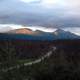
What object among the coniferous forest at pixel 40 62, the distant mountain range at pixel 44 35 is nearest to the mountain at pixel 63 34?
the distant mountain range at pixel 44 35

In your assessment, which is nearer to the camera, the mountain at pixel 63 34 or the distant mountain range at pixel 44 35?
the distant mountain range at pixel 44 35

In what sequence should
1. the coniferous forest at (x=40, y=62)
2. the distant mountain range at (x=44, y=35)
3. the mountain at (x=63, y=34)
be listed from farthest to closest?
the mountain at (x=63, y=34), the distant mountain range at (x=44, y=35), the coniferous forest at (x=40, y=62)

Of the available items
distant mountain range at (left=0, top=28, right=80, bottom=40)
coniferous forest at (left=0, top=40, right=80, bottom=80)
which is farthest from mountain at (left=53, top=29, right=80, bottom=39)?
coniferous forest at (left=0, top=40, right=80, bottom=80)

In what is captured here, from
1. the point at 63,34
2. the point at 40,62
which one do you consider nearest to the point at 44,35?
the point at 63,34

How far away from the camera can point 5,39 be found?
44.8 meters

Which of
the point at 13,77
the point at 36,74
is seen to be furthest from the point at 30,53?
the point at 36,74

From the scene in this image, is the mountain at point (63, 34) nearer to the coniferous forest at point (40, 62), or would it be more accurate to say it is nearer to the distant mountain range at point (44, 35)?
the distant mountain range at point (44, 35)

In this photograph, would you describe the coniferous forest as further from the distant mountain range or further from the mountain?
the mountain

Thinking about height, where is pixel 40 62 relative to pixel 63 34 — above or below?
below

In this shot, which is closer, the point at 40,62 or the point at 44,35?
the point at 40,62

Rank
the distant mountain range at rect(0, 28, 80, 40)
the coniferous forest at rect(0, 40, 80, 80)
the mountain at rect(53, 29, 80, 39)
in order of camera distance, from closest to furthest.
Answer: the coniferous forest at rect(0, 40, 80, 80) < the distant mountain range at rect(0, 28, 80, 40) < the mountain at rect(53, 29, 80, 39)

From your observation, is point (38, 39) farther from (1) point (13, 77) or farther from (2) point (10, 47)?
(1) point (13, 77)

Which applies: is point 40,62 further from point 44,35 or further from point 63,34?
point 63,34

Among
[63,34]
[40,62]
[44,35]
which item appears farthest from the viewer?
[63,34]
